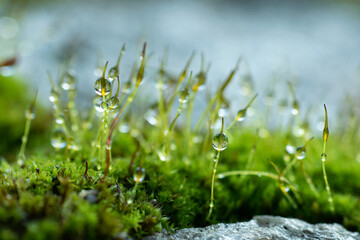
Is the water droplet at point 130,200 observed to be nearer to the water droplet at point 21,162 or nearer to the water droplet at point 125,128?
the water droplet at point 21,162

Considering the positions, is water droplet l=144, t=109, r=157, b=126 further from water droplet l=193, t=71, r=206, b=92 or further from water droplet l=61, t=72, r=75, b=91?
water droplet l=61, t=72, r=75, b=91

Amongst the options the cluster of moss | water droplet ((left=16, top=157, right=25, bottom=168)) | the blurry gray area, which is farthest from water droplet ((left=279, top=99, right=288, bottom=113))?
water droplet ((left=16, top=157, right=25, bottom=168))

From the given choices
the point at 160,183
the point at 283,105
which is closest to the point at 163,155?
the point at 160,183

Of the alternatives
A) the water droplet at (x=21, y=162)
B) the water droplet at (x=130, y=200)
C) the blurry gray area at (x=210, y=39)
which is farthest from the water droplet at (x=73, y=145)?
the blurry gray area at (x=210, y=39)

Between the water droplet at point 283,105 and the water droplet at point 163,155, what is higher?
the water droplet at point 283,105

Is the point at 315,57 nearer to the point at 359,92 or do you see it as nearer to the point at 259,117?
the point at 359,92

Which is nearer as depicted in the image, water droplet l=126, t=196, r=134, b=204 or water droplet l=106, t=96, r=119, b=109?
water droplet l=126, t=196, r=134, b=204
